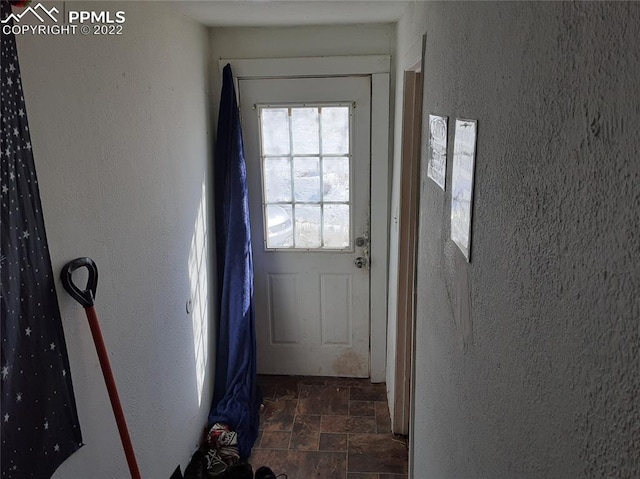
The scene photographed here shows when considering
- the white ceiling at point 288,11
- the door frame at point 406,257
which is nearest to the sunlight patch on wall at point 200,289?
the white ceiling at point 288,11

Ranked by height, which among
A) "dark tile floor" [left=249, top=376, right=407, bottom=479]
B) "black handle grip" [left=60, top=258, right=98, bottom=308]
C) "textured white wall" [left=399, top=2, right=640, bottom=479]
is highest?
"textured white wall" [left=399, top=2, right=640, bottom=479]

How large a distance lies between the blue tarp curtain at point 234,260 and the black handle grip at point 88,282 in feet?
4.35

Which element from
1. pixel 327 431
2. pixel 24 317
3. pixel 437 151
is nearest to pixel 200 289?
pixel 327 431

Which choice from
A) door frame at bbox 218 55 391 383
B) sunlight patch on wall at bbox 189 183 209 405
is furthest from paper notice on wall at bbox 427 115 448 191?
sunlight patch on wall at bbox 189 183 209 405

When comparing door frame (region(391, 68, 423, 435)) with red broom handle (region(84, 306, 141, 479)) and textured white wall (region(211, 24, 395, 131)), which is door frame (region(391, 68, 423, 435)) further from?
red broom handle (region(84, 306, 141, 479))

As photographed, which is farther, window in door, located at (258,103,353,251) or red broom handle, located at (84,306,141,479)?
window in door, located at (258,103,353,251)

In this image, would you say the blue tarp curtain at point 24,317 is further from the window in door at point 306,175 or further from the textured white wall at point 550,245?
the window in door at point 306,175

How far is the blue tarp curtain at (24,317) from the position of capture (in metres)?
1.11

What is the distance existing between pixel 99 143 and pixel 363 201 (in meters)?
1.69

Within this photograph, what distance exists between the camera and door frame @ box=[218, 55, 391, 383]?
2.74 meters

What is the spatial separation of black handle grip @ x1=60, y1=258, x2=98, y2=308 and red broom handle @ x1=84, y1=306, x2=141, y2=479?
0.11ft

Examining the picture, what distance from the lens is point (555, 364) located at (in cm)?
61

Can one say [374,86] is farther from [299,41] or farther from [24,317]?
[24,317]

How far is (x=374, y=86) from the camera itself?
2.76 meters
